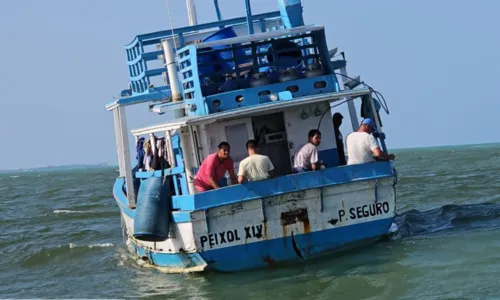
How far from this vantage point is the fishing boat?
13.3 m

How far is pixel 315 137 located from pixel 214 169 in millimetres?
1609

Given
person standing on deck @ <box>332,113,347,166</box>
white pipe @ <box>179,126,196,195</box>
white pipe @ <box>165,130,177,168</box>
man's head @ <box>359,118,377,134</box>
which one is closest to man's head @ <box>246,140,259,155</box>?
white pipe @ <box>179,126,196,195</box>

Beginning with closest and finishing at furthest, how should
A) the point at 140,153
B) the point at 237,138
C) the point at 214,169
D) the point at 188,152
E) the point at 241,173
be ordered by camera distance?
the point at 241,173, the point at 214,169, the point at 188,152, the point at 237,138, the point at 140,153

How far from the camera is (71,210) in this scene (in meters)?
31.7

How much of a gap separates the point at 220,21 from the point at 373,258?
20.4 ft

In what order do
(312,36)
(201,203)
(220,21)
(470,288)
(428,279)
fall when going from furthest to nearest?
(220,21)
(312,36)
(201,203)
(428,279)
(470,288)

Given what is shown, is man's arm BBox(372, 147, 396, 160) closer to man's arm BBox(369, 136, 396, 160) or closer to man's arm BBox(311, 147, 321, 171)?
man's arm BBox(369, 136, 396, 160)

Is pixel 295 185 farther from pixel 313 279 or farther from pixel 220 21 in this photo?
pixel 220 21

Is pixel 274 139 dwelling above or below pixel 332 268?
above


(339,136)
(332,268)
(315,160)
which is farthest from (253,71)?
(332,268)

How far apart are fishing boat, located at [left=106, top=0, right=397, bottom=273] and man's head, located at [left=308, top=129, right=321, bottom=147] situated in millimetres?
486

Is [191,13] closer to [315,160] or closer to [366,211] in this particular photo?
[315,160]

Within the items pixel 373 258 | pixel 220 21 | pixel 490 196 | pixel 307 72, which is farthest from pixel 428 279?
pixel 490 196

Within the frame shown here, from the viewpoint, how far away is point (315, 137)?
45.6ft
